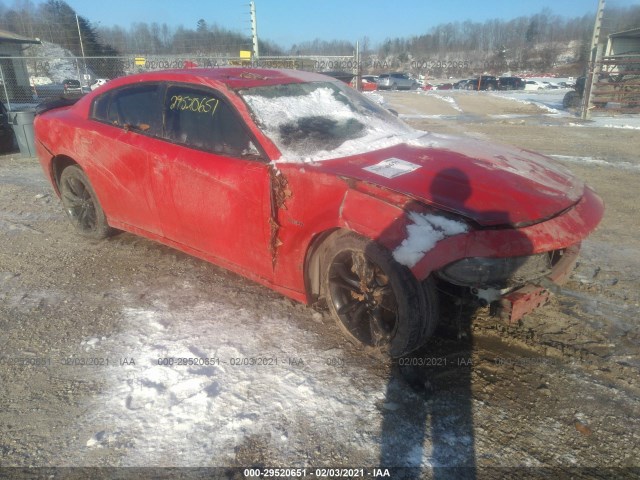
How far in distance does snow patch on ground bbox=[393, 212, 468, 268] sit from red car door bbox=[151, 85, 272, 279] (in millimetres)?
954

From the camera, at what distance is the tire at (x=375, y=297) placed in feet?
8.25

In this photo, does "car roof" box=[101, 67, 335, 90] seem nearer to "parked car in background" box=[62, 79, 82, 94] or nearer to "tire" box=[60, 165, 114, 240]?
"tire" box=[60, 165, 114, 240]

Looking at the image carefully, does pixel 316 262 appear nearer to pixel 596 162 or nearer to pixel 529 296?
pixel 529 296

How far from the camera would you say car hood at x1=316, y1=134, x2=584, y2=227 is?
2453mm

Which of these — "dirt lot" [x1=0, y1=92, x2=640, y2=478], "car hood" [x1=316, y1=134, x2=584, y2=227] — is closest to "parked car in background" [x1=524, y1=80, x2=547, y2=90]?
"dirt lot" [x1=0, y1=92, x2=640, y2=478]

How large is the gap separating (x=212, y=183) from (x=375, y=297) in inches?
53.5

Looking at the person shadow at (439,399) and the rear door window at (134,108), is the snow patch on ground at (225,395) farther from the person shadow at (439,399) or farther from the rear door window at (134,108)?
the rear door window at (134,108)

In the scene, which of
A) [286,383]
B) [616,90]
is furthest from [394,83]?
[286,383]

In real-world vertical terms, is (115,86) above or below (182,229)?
above

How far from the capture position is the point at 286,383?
8.64 ft

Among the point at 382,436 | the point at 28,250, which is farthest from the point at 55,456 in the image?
the point at 28,250

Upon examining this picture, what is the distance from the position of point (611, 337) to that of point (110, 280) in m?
3.74

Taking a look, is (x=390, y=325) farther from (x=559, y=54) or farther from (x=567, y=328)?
(x=559, y=54)

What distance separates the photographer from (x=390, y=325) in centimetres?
278
